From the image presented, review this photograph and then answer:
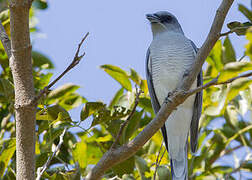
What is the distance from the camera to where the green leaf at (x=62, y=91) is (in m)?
3.37

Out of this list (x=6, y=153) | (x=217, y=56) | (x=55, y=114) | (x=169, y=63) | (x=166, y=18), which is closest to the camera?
(x=55, y=114)

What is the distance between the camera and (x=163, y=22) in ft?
14.4

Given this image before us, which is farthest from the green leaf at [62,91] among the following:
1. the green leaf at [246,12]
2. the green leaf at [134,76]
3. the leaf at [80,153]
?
the green leaf at [246,12]

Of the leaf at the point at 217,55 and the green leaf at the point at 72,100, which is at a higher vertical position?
the leaf at the point at 217,55

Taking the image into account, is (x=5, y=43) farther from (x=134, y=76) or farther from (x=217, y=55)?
(x=217, y=55)

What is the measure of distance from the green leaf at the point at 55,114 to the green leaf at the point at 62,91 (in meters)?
0.86

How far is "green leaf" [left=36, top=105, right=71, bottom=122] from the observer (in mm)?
2306

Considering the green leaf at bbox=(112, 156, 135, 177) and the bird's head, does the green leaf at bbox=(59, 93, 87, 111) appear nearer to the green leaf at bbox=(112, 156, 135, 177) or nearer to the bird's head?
the green leaf at bbox=(112, 156, 135, 177)

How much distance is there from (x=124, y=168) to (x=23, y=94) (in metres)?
0.95

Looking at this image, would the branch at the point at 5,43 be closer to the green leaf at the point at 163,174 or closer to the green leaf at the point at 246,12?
the green leaf at the point at 163,174

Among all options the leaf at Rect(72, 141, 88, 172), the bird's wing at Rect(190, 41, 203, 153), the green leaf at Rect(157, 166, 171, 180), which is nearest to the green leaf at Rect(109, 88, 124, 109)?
the bird's wing at Rect(190, 41, 203, 153)

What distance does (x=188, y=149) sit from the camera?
365 centimetres

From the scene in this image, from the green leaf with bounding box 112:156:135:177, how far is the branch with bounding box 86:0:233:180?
0.54 metres

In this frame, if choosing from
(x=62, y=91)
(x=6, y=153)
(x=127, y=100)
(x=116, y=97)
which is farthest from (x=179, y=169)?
(x=6, y=153)
